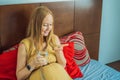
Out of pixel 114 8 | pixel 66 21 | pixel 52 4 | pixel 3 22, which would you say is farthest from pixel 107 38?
pixel 3 22

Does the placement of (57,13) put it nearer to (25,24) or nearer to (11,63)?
(25,24)

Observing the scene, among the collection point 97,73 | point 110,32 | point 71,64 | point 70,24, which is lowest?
point 97,73

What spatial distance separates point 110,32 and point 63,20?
1.07m

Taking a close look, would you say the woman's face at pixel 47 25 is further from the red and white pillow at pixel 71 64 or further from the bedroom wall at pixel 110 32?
the bedroom wall at pixel 110 32

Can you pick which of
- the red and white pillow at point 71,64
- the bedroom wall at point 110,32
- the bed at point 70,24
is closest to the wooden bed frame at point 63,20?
the bed at point 70,24

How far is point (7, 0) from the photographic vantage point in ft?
6.56

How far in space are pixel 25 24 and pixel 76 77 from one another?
2.32 ft

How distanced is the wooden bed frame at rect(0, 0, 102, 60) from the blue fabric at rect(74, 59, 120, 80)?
43cm

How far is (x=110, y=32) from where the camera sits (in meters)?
3.07

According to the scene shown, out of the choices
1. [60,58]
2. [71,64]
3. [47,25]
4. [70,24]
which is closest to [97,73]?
[71,64]

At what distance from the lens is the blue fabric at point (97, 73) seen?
1974 millimetres

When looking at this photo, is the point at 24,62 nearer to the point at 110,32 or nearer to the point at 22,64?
the point at 22,64

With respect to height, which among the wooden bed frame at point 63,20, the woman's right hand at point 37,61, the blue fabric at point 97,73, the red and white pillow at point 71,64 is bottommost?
the blue fabric at point 97,73

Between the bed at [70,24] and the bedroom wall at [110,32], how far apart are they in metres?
0.40
